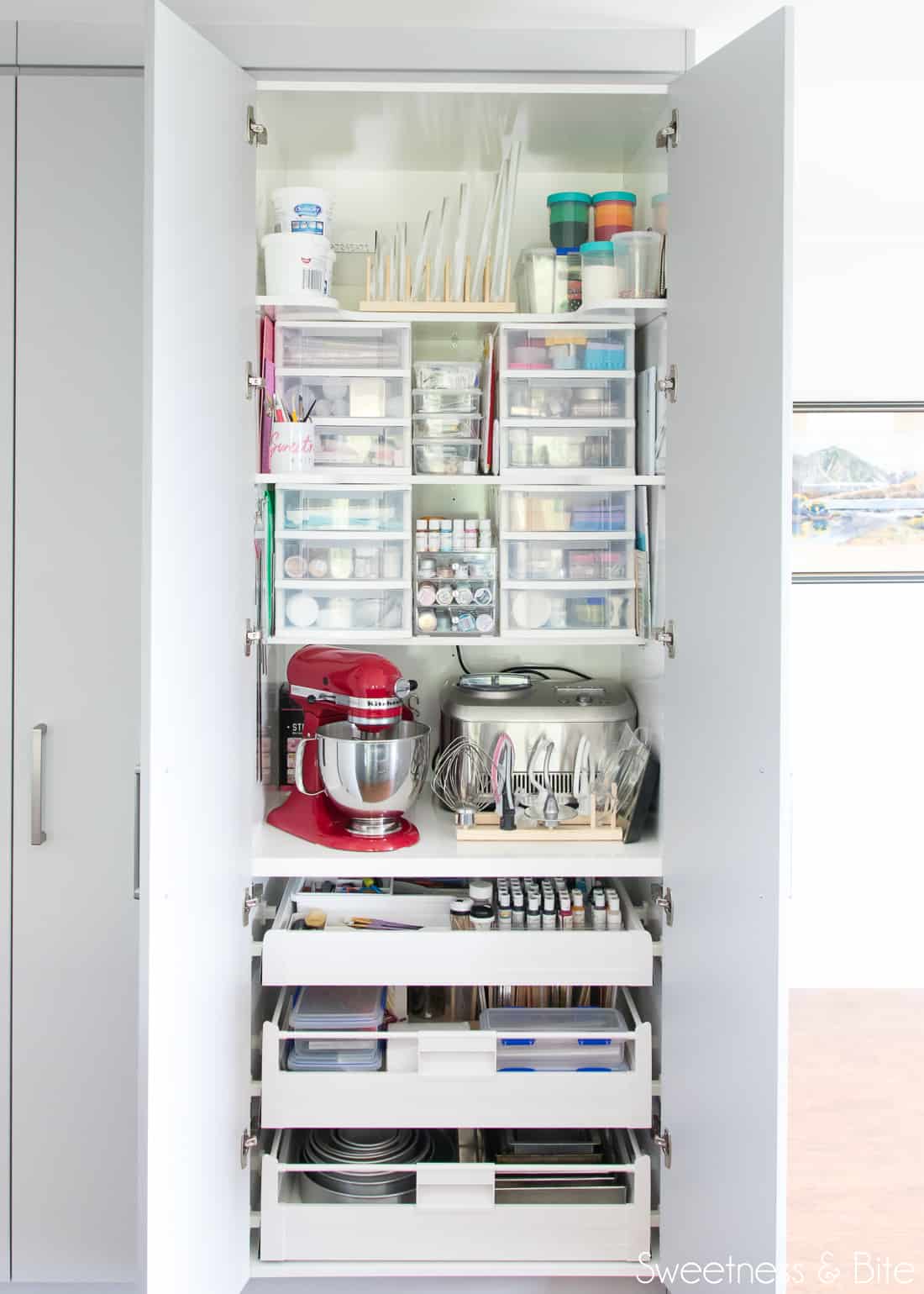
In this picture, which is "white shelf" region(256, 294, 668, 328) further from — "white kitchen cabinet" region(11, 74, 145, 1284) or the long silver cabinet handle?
the long silver cabinet handle

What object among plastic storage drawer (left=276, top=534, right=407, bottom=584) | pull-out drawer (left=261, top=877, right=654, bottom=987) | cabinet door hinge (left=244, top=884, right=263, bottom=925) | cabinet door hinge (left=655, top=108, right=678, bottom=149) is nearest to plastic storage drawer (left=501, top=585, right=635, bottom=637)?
plastic storage drawer (left=276, top=534, right=407, bottom=584)

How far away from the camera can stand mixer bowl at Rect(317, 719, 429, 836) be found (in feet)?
6.22

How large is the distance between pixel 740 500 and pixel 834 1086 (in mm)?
2108

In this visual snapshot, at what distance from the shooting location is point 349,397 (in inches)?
77.8

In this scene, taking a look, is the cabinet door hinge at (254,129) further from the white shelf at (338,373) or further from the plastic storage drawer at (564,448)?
the plastic storage drawer at (564,448)

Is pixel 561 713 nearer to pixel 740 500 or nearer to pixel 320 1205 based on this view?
pixel 740 500

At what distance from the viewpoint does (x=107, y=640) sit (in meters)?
1.84


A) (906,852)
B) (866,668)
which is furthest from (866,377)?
(906,852)

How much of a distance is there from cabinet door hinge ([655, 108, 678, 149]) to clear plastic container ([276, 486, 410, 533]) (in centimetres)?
76

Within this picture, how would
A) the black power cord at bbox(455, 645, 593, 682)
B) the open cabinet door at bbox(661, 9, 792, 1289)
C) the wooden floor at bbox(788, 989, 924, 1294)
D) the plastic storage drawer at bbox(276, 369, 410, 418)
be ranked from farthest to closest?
1. the black power cord at bbox(455, 645, 593, 682)
2. the wooden floor at bbox(788, 989, 924, 1294)
3. the plastic storage drawer at bbox(276, 369, 410, 418)
4. the open cabinet door at bbox(661, 9, 792, 1289)

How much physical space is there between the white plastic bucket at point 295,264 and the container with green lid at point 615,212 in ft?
1.78

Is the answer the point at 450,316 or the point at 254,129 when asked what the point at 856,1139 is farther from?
the point at 254,129

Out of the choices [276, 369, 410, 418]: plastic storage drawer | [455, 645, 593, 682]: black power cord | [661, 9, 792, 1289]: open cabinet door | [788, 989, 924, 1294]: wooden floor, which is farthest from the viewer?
[455, 645, 593, 682]: black power cord

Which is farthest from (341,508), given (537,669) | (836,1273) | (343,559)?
(836,1273)
